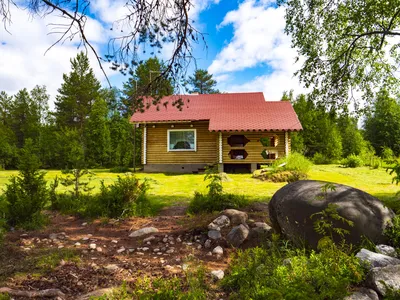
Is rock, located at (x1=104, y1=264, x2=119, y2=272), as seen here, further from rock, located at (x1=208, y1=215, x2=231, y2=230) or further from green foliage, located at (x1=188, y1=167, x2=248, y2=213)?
green foliage, located at (x1=188, y1=167, x2=248, y2=213)

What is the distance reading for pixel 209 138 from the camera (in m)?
16.9

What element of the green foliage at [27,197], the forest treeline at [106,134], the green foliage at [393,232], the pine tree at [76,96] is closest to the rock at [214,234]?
the green foliage at [393,232]

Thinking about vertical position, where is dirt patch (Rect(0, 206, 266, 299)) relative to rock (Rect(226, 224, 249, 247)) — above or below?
below

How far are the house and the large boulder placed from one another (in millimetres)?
11677

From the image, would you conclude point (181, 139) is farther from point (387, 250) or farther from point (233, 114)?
point (387, 250)

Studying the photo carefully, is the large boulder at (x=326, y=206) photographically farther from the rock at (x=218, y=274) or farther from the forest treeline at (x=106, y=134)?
the forest treeline at (x=106, y=134)

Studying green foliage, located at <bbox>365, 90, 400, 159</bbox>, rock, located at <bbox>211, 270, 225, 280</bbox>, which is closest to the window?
rock, located at <bbox>211, 270, 225, 280</bbox>

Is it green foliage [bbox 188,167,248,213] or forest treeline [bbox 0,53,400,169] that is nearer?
green foliage [bbox 188,167,248,213]

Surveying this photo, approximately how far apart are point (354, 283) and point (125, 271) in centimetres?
253

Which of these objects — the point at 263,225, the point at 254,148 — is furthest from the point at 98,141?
the point at 263,225

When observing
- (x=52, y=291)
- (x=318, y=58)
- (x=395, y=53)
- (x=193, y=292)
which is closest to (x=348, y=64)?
(x=318, y=58)

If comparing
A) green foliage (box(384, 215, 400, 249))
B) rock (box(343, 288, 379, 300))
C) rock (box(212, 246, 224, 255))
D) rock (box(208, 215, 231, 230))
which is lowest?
rock (box(212, 246, 224, 255))

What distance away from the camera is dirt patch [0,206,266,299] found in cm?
327

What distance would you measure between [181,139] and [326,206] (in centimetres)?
1386
